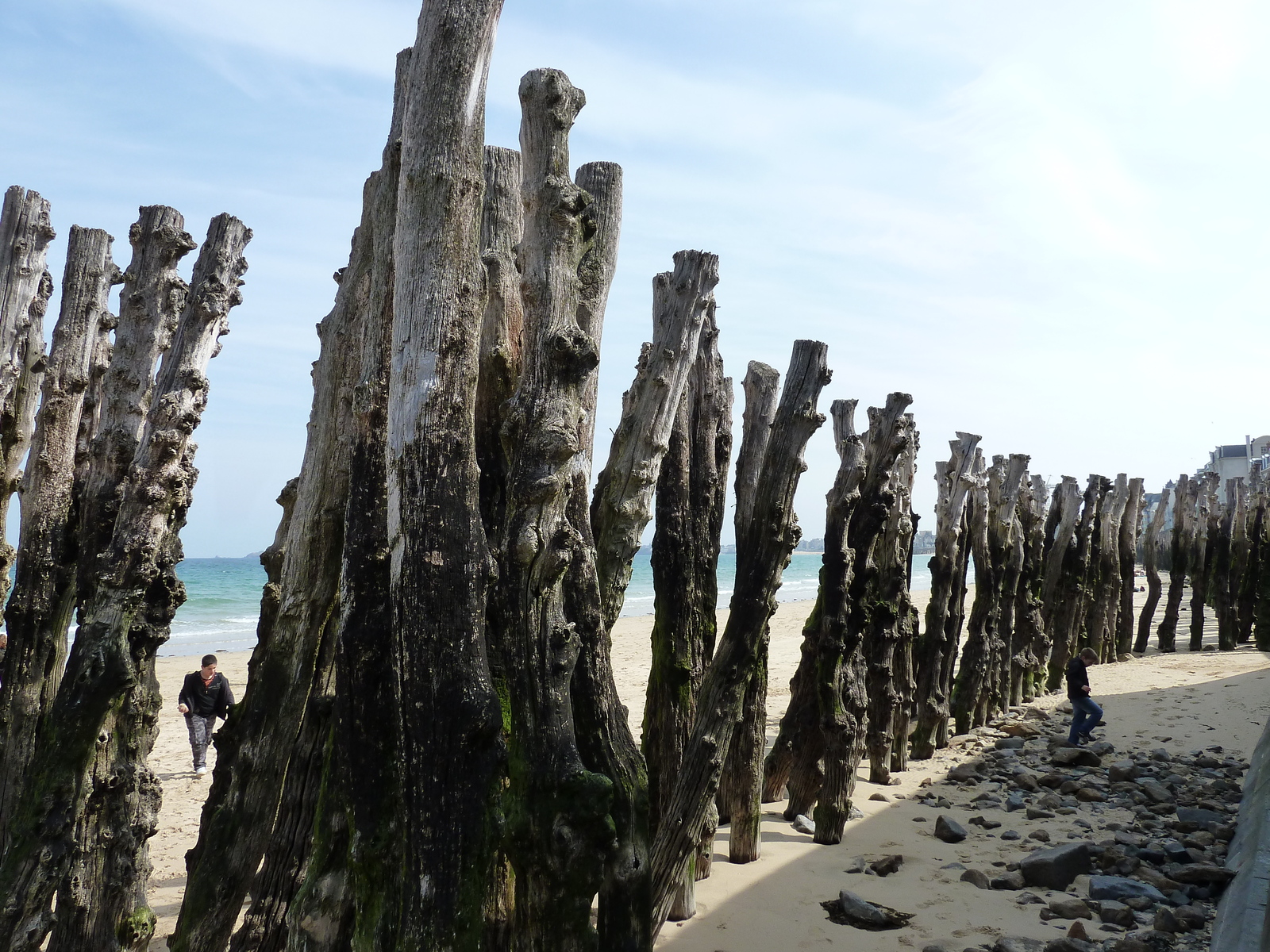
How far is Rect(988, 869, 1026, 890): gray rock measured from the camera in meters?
6.77

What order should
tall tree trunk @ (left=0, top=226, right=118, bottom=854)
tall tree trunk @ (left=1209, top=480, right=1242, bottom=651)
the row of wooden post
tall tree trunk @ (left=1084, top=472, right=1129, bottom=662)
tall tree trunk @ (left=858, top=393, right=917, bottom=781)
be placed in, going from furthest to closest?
tall tree trunk @ (left=1209, top=480, right=1242, bottom=651) < tall tree trunk @ (left=1084, top=472, right=1129, bottom=662) < tall tree trunk @ (left=858, top=393, right=917, bottom=781) < the row of wooden post < tall tree trunk @ (left=0, top=226, right=118, bottom=854)

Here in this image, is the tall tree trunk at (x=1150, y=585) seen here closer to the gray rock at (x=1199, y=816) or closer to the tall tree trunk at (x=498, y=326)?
the gray rock at (x=1199, y=816)

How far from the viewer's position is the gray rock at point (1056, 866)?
6.78 meters

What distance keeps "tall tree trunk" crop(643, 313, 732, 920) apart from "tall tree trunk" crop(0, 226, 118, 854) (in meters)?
3.62

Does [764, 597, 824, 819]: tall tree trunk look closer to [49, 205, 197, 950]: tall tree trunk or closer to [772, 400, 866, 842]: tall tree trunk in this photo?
[772, 400, 866, 842]: tall tree trunk

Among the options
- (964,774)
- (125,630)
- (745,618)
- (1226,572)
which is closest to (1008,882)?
(745,618)

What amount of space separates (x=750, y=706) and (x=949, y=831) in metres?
2.64

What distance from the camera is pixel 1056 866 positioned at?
6.82m

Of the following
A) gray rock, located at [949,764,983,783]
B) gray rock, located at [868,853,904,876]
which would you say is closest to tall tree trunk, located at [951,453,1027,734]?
gray rock, located at [949,764,983,783]

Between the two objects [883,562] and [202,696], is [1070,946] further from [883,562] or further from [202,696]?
[202,696]

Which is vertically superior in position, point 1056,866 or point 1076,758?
point 1076,758

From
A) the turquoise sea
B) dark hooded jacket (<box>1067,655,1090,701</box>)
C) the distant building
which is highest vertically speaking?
the distant building

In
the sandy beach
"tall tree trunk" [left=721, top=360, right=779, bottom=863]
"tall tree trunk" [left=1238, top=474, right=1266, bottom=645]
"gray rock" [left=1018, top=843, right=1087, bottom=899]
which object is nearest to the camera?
the sandy beach

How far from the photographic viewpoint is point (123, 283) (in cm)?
573
